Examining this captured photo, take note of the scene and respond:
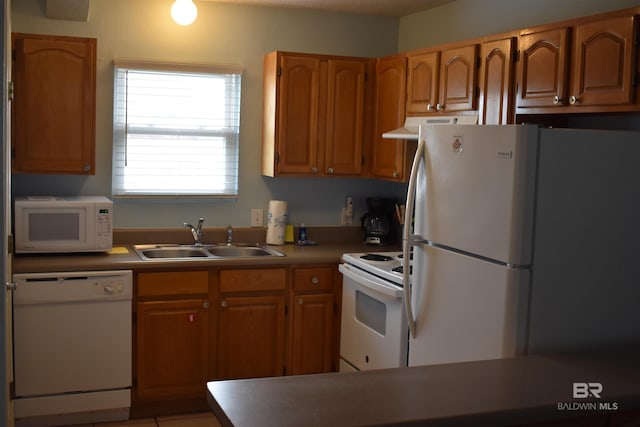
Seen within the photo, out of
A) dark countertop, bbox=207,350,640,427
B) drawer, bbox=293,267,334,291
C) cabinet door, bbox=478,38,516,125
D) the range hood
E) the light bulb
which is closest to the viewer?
dark countertop, bbox=207,350,640,427

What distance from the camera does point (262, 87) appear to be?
494 centimetres

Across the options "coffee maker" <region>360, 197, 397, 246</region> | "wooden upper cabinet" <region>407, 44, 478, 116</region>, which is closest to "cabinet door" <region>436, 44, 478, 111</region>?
"wooden upper cabinet" <region>407, 44, 478, 116</region>

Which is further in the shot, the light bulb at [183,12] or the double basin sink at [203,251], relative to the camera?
the double basin sink at [203,251]

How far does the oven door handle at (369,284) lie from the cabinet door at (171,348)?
2.69 ft

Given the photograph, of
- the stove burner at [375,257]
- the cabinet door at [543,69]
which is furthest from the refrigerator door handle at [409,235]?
the stove burner at [375,257]

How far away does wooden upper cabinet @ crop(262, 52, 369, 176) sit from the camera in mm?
4699

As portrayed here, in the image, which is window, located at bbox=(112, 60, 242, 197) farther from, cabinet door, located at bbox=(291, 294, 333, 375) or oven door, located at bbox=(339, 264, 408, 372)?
oven door, located at bbox=(339, 264, 408, 372)

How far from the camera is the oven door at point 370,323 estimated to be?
12.6 feet

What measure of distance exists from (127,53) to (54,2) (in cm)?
60

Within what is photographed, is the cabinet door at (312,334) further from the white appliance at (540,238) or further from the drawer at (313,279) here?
the white appliance at (540,238)

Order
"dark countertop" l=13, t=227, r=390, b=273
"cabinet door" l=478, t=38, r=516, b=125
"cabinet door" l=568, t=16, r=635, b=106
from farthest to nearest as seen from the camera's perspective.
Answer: "dark countertop" l=13, t=227, r=390, b=273, "cabinet door" l=478, t=38, r=516, b=125, "cabinet door" l=568, t=16, r=635, b=106

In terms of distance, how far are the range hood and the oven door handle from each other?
2.58 ft

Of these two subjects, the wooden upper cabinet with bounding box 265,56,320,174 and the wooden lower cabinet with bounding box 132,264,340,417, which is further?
the wooden upper cabinet with bounding box 265,56,320,174

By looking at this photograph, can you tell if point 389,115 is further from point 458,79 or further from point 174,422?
point 174,422
